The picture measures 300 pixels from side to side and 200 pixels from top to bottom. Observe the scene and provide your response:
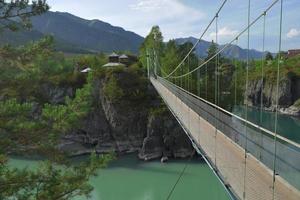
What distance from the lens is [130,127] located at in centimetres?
1627

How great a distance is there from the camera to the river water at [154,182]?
10.5 m

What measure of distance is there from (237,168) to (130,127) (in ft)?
45.9

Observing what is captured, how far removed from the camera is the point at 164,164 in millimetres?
13586

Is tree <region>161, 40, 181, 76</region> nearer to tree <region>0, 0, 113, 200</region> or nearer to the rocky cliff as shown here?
the rocky cliff

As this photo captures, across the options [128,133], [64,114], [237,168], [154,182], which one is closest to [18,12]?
[64,114]

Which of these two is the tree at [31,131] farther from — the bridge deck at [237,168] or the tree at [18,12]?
the bridge deck at [237,168]

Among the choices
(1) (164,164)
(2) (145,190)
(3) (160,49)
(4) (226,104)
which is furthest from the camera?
(3) (160,49)

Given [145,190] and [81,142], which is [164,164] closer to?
[145,190]

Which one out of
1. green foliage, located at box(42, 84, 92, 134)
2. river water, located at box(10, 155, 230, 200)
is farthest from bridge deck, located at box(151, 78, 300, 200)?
river water, located at box(10, 155, 230, 200)

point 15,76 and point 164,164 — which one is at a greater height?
point 15,76

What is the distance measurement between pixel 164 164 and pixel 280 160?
11.9 metres

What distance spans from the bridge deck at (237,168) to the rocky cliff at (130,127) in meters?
10.7

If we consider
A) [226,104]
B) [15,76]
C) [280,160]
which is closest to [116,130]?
[226,104]

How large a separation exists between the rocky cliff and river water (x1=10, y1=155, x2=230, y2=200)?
0.89 meters
